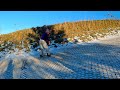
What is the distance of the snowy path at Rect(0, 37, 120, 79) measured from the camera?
19.6ft

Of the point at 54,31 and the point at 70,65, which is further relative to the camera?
the point at 54,31

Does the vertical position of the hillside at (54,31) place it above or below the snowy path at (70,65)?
above

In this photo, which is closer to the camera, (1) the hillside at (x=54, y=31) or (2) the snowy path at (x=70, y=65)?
(2) the snowy path at (x=70, y=65)

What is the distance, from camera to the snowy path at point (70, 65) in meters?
5.98

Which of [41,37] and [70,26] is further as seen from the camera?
[41,37]

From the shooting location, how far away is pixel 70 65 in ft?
22.6

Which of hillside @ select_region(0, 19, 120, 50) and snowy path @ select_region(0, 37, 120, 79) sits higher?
hillside @ select_region(0, 19, 120, 50)

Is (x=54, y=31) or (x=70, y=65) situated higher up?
(x=54, y=31)

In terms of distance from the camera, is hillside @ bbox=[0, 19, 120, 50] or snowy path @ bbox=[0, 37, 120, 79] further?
hillside @ bbox=[0, 19, 120, 50]
